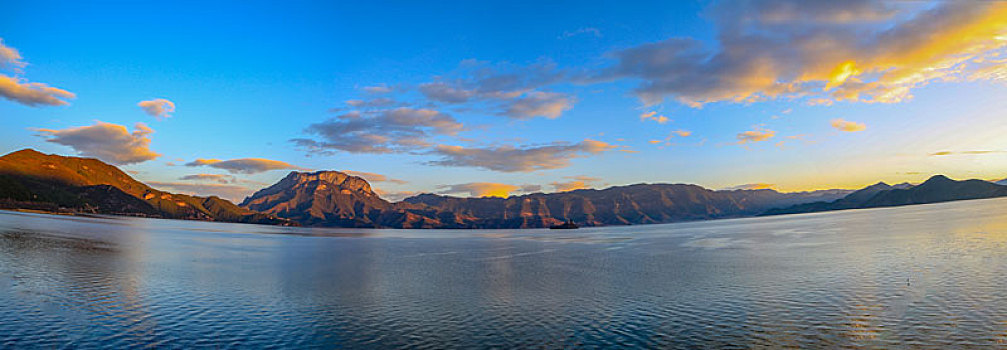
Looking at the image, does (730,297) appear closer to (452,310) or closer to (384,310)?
(452,310)

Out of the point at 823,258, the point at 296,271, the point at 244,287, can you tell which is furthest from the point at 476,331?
the point at 823,258

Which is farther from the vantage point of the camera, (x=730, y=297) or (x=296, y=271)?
(x=296, y=271)

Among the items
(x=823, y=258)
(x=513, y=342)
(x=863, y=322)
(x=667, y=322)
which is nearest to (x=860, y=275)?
(x=823, y=258)

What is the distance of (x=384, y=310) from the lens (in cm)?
4494

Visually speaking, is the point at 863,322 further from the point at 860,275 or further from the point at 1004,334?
the point at 860,275

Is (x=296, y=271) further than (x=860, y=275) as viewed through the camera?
Yes

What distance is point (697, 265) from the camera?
79312 mm

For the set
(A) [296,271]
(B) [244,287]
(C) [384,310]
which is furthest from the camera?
(A) [296,271]

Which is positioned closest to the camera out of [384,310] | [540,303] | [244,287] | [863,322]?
[863,322]

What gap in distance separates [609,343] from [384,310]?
2226 centimetres

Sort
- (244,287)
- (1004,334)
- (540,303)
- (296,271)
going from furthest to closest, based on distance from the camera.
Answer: (296,271), (244,287), (540,303), (1004,334)

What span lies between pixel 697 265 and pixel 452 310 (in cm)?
5112

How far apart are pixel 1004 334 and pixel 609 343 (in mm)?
27193

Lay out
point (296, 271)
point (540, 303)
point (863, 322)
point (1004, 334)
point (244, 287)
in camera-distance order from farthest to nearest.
A: point (296, 271)
point (244, 287)
point (540, 303)
point (863, 322)
point (1004, 334)
